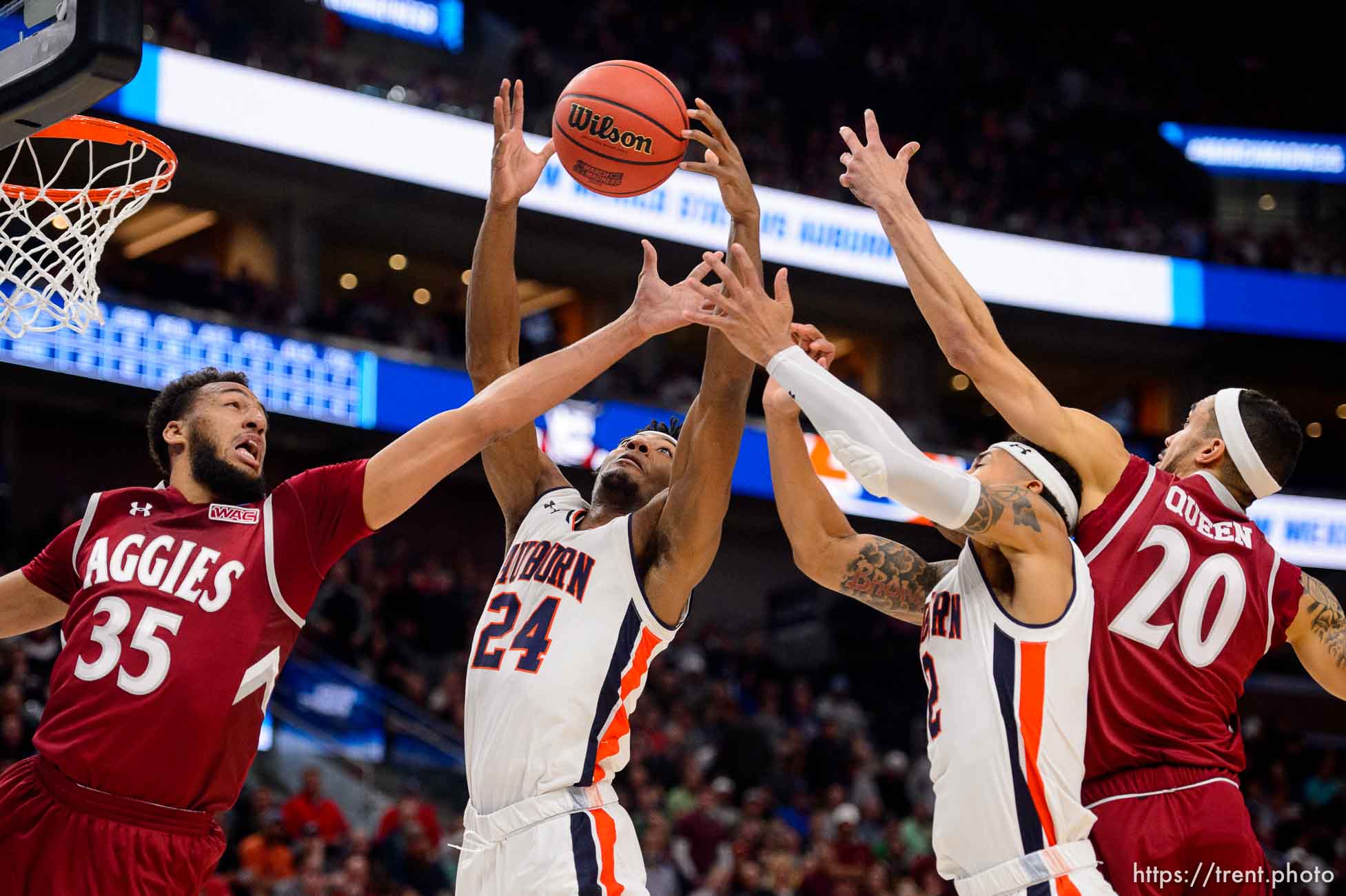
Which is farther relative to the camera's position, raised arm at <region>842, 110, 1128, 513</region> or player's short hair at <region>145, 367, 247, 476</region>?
player's short hair at <region>145, 367, 247, 476</region>

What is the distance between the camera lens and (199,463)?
425 centimetres

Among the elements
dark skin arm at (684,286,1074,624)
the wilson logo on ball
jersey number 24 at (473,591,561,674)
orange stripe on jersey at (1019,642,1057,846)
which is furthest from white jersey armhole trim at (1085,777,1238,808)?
the wilson logo on ball

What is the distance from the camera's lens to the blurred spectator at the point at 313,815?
10.2 meters

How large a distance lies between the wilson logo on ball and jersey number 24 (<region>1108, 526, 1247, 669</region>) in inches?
82.4

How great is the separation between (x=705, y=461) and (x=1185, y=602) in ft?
4.79

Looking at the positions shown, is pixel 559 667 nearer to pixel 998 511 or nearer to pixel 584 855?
pixel 584 855

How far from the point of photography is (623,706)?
14.9 ft

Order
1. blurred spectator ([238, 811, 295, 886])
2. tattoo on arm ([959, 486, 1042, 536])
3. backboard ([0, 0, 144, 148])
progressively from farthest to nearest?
blurred spectator ([238, 811, 295, 886])
tattoo on arm ([959, 486, 1042, 536])
backboard ([0, 0, 144, 148])

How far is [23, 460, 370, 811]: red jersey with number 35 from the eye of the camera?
12.5ft

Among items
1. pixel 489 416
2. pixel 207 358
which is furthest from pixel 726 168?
pixel 207 358

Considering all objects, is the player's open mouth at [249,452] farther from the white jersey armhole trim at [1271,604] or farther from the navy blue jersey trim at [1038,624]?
the white jersey armhole trim at [1271,604]

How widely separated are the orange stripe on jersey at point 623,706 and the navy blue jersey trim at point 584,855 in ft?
0.55

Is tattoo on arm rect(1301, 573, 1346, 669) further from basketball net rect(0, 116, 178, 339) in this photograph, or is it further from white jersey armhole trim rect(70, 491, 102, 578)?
basketball net rect(0, 116, 178, 339)

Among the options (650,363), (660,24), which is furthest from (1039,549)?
(660,24)
